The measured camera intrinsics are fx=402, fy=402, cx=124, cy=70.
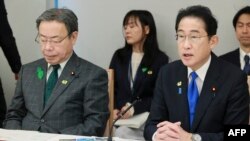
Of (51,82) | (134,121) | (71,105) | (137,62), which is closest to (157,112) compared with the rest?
(71,105)

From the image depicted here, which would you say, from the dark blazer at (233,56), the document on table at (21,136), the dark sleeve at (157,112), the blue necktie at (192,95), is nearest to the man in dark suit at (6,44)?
the document on table at (21,136)

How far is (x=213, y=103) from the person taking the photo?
2.12m

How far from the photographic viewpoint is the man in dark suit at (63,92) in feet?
7.56

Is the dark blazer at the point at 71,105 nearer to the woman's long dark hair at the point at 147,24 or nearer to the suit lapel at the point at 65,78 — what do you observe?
the suit lapel at the point at 65,78

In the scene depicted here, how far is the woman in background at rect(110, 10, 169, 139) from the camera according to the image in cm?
363

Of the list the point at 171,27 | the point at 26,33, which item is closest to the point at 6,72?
the point at 26,33

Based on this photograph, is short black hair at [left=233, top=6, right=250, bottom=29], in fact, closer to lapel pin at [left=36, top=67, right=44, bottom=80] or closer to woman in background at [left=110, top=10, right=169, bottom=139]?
woman in background at [left=110, top=10, right=169, bottom=139]

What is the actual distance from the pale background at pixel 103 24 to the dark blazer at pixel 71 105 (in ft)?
5.67

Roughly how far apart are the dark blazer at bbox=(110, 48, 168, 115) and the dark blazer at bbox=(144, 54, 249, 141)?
4.19 ft

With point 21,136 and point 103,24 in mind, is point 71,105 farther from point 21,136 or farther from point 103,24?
point 103,24

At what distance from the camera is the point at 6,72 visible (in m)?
4.11

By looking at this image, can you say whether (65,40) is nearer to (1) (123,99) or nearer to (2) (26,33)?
(1) (123,99)

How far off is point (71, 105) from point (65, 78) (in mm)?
165

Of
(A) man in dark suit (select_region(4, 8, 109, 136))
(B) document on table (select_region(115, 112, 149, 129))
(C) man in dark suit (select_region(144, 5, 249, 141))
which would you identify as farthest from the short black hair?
(A) man in dark suit (select_region(4, 8, 109, 136))
